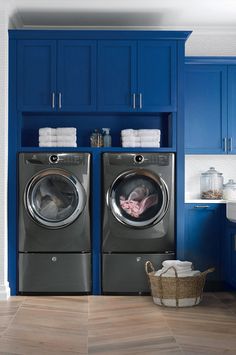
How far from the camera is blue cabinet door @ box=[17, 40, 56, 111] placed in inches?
218

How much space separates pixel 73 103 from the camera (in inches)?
219

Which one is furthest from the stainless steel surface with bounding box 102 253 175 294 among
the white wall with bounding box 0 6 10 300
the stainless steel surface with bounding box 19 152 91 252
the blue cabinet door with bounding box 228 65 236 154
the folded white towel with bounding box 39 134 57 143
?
the blue cabinet door with bounding box 228 65 236 154

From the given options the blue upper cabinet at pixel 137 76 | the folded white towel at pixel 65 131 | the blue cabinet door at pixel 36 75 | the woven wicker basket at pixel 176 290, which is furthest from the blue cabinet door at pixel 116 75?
the woven wicker basket at pixel 176 290

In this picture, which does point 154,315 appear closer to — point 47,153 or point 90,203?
point 90,203

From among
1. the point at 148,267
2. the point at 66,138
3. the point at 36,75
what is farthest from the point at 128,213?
the point at 36,75

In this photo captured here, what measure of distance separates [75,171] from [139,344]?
2080mm

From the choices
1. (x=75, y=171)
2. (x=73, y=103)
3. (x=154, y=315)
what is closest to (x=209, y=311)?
(x=154, y=315)

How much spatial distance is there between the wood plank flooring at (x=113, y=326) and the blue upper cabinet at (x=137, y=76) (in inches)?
63.6

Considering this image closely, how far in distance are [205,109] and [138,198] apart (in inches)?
47.1

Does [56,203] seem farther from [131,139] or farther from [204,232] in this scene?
[204,232]

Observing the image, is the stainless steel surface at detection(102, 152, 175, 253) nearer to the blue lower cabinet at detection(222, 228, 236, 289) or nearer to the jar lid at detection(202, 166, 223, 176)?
the blue lower cabinet at detection(222, 228, 236, 289)

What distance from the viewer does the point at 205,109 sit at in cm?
609

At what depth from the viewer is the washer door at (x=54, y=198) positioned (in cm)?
541

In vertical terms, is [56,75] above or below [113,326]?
above
